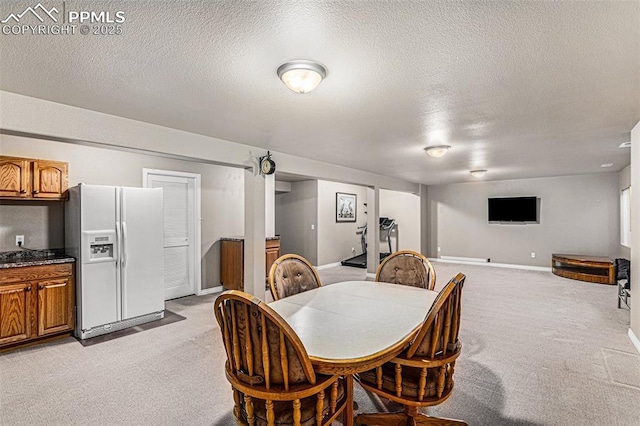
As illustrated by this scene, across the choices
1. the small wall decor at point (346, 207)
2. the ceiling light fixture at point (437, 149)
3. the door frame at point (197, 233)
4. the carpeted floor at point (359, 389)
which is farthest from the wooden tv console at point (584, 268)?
the door frame at point (197, 233)

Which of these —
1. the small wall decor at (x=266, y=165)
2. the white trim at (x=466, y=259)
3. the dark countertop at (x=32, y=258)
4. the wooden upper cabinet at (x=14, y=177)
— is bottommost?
the white trim at (x=466, y=259)

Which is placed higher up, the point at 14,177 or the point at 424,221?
the point at 14,177

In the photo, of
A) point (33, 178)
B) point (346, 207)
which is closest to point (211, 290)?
point (33, 178)

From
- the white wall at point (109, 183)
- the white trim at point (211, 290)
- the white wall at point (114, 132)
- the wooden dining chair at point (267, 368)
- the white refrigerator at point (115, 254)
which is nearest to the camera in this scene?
the wooden dining chair at point (267, 368)

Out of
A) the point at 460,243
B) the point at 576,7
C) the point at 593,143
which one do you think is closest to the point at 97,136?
the point at 576,7

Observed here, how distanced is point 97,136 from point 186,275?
10.00 ft

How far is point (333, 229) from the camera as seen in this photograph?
842 cm

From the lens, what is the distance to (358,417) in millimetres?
2113

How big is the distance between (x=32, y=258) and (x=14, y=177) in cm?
89

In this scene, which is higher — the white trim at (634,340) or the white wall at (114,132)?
the white wall at (114,132)

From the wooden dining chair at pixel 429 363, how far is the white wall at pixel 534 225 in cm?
752

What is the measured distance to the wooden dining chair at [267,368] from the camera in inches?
54.5

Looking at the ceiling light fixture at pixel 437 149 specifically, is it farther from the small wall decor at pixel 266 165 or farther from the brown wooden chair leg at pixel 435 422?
the brown wooden chair leg at pixel 435 422

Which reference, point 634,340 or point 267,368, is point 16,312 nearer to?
point 267,368
